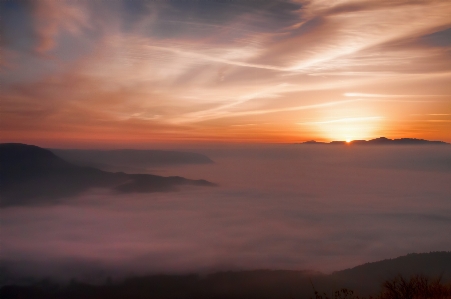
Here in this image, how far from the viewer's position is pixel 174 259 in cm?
10438

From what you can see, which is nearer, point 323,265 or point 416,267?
point 416,267

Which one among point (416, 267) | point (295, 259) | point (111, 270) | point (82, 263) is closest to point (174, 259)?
point (111, 270)

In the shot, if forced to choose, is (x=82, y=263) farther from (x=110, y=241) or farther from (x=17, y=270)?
(x=110, y=241)

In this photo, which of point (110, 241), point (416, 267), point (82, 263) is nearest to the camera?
point (416, 267)

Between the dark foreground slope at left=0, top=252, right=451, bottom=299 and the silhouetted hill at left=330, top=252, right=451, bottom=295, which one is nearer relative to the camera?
the silhouetted hill at left=330, top=252, right=451, bottom=295

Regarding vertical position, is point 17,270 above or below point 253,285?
below

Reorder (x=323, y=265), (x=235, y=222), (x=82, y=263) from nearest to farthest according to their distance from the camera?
(x=323, y=265), (x=82, y=263), (x=235, y=222)

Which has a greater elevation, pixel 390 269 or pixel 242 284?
pixel 390 269

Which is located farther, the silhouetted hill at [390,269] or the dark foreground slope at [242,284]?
the dark foreground slope at [242,284]

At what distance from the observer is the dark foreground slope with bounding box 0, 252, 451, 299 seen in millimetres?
62094

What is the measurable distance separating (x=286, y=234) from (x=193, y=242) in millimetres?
39561

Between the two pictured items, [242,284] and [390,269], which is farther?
[242,284]

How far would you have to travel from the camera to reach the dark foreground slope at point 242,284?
62094 mm

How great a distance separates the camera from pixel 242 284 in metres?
71.5
